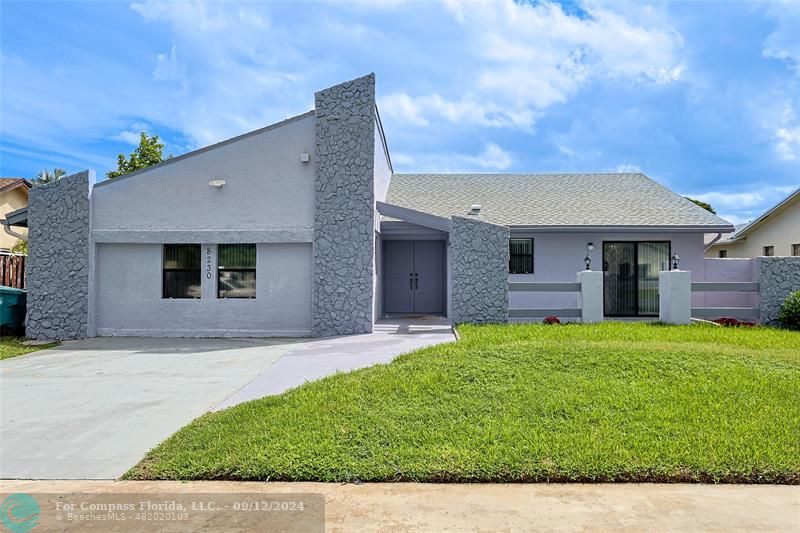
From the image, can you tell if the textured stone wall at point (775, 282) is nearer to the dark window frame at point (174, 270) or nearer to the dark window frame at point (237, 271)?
the dark window frame at point (237, 271)

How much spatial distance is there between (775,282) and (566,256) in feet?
17.4

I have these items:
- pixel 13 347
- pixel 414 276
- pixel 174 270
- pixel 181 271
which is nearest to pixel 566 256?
pixel 414 276

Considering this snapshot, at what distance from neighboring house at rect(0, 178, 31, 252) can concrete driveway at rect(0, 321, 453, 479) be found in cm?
1919

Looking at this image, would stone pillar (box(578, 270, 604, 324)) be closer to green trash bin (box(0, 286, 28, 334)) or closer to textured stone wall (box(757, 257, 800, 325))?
textured stone wall (box(757, 257, 800, 325))

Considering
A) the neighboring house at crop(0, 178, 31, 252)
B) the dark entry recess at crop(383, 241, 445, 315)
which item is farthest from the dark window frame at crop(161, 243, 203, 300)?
the neighboring house at crop(0, 178, 31, 252)

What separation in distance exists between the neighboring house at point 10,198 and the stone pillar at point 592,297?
2726 cm

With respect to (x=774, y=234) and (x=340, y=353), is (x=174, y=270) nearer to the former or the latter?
(x=340, y=353)

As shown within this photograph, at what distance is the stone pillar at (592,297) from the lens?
43.8 ft

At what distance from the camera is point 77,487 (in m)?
4.38

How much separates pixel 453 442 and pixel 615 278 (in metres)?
12.1

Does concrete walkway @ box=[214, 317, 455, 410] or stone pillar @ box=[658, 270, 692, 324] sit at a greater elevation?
stone pillar @ box=[658, 270, 692, 324]

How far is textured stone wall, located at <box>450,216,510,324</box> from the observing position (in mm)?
12961

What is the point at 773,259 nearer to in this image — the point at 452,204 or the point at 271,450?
the point at 452,204

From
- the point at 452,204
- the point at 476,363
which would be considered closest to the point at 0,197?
the point at 452,204
